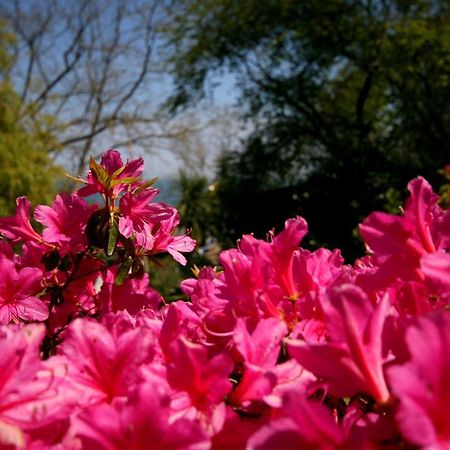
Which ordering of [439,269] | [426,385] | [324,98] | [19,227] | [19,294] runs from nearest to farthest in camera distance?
[426,385], [439,269], [19,294], [19,227], [324,98]

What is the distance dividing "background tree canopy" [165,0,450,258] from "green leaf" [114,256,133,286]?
808 centimetres

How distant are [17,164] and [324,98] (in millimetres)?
6520

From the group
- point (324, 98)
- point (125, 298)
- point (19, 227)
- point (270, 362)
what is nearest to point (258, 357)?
point (270, 362)

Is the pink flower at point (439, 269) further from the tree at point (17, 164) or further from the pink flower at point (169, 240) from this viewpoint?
the tree at point (17, 164)

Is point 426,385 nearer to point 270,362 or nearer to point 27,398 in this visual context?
point 270,362

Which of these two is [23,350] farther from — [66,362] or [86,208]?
[86,208]

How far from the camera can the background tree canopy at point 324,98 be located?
33.3 ft

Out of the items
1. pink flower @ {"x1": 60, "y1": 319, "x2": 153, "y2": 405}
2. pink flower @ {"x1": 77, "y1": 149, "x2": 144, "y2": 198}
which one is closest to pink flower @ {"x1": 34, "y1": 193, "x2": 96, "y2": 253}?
pink flower @ {"x1": 77, "y1": 149, "x2": 144, "y2": 198}

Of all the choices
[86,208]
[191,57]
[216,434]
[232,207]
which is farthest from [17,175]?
[216,434]

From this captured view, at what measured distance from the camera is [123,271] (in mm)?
901

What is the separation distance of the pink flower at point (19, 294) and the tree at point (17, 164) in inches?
300

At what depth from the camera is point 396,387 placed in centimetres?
37

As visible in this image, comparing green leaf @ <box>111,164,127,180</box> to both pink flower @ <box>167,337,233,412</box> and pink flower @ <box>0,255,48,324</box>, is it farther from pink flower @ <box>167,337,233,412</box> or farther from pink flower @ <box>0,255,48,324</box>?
pink flower @ <box>167,337,233,412</box>

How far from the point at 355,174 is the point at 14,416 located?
1023cm
